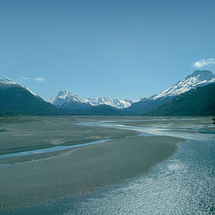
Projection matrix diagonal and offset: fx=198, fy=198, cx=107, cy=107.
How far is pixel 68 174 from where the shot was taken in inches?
670

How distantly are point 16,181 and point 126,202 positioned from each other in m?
8.71

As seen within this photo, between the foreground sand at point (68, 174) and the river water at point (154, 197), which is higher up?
the foreground sand at point (68, 174)

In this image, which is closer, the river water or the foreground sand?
the river water

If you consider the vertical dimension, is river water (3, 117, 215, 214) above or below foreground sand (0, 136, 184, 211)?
below

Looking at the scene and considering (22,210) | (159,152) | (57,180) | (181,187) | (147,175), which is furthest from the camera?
(159,152)

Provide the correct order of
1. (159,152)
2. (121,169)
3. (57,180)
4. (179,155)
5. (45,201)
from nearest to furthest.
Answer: (45,201) < (57,180) < (121,169) < (179,155) < (159,152)

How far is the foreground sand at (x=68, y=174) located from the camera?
515 inches

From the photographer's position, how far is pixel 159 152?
87.0 feet

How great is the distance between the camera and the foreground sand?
1308cm

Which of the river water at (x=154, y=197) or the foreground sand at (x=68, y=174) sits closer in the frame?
the river water at (x=154, y=197)

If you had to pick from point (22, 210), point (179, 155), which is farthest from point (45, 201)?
point (179, 155)

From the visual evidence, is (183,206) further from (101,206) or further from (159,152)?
(159,152)

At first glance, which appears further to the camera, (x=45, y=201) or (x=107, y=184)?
(x=107, y=184)

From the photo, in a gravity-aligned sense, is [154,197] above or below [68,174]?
below
